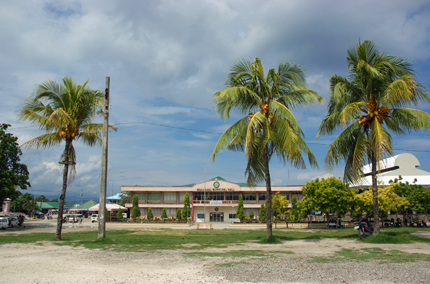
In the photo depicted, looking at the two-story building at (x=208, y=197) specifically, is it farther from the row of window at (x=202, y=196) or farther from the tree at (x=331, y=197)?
the tree at (x=331, y=197)

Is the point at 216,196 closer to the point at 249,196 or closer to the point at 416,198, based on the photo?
the point at 249,196

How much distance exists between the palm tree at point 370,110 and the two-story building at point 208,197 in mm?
40417

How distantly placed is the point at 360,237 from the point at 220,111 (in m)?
9.90

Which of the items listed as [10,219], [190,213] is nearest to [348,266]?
[10,219]

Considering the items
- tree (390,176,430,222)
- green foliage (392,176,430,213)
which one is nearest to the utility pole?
tree (390,176,430,222)

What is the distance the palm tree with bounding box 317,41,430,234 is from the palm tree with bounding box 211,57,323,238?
1980 mm

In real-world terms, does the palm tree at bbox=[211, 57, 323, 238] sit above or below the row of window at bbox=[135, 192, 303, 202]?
above

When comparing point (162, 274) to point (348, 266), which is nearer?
point (162, 274)

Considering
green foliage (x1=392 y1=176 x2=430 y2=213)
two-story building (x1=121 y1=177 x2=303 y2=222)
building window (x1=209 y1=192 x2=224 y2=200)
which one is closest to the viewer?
green foliage (x1=392 y1=176 x2=430 y2=213)

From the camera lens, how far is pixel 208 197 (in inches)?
2290

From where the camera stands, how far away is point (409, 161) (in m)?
52.6

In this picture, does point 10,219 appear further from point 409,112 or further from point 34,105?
point 409,112

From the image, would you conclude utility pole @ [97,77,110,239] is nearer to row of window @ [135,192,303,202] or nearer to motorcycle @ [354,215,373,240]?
motorcycle @ [354,215,373,240]

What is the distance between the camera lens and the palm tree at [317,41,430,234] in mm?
13422
